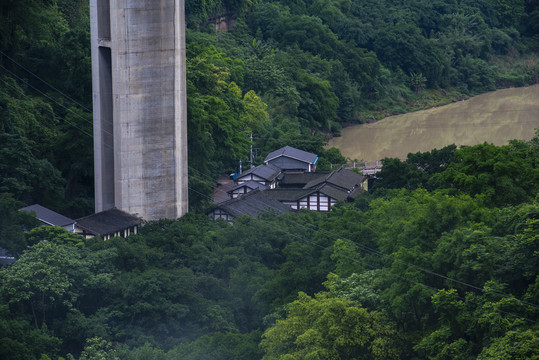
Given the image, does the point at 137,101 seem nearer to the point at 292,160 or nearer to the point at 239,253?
the point at 239,253

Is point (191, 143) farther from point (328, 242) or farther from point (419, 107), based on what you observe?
point (419, 107)

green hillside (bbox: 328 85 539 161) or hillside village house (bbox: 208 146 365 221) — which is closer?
hillside village house (bbox: 208 146 365 221)

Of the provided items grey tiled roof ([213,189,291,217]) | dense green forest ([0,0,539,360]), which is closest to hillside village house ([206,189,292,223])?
grey tiled roof ([213,189,291,217])

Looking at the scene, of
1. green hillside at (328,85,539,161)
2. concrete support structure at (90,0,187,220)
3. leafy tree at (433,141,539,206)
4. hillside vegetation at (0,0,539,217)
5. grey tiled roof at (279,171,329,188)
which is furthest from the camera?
green hillside at (328,85,539,161)

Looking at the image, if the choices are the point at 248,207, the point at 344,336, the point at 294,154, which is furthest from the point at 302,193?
the point at 344,336

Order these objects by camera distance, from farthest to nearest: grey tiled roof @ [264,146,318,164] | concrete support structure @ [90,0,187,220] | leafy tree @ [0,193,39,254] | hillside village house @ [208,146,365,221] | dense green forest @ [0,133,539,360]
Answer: grey tiled roof @ [264,146,318,164], hillside village house @ [208,146,365,221], concrete support structure @ [90,0,187,220], leafy tree @ [0,193,39,254], dense green forest @ [0,133,539,360]

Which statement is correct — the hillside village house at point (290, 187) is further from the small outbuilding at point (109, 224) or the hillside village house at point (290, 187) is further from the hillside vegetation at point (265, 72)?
the small outbuilding at point (109, 224)

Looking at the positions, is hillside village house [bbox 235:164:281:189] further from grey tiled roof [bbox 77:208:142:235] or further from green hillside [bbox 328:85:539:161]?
green hillside [bbox 328:85:539:161]
